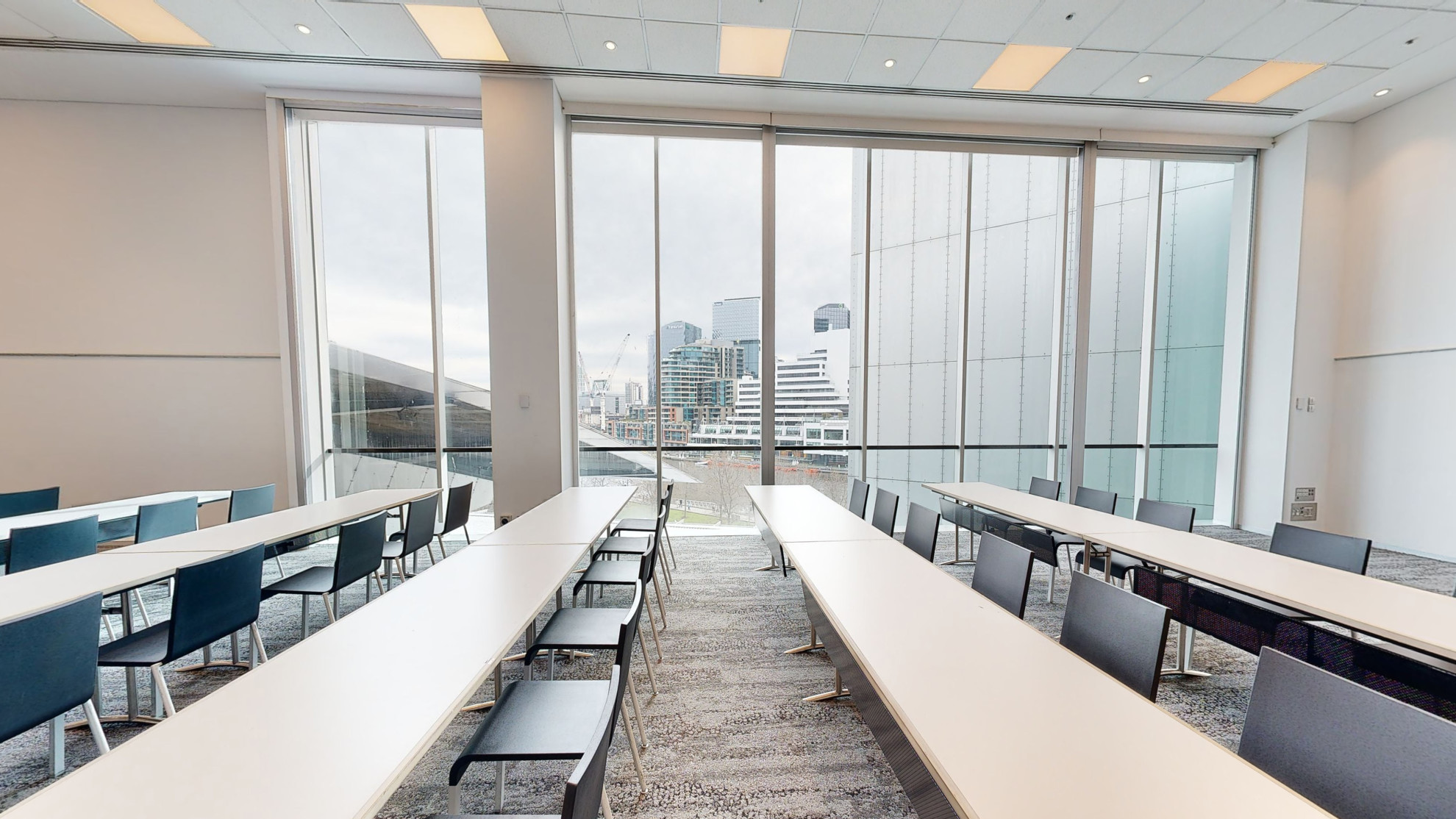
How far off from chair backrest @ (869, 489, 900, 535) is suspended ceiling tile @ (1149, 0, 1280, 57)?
4.37 meters

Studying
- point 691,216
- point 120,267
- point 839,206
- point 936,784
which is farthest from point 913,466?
point 120,267

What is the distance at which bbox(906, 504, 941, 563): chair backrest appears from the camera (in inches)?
111

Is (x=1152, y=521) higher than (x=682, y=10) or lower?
lower

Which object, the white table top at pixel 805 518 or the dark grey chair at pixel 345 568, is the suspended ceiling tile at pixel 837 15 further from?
the dark grey chair at pixel 345 568

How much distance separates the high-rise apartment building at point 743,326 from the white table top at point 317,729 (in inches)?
155

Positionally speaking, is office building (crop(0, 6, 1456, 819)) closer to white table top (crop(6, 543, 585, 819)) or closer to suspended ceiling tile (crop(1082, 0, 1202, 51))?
suspended ceiling tile (crop(1082, 0, 1202, 51))

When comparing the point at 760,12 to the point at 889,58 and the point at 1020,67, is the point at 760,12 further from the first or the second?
the point at 1020,67

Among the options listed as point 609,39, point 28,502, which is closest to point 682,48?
point 609,39

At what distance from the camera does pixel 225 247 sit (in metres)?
4.99

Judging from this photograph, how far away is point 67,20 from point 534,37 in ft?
11.5

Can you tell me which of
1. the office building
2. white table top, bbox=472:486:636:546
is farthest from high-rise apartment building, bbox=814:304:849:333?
white table top, bbox=472:486:636:546

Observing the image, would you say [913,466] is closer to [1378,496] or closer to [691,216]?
[691,216]

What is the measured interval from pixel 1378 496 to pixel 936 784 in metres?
7.41

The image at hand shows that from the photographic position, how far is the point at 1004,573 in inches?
88.8
